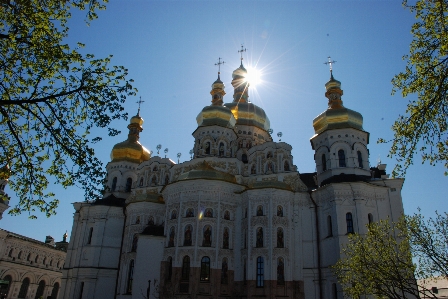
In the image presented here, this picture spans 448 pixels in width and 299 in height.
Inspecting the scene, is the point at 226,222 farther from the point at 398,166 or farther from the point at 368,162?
the point at 398,166

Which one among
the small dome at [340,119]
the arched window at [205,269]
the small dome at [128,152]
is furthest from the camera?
the small dome at [128,152]

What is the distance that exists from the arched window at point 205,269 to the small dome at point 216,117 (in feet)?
40.6

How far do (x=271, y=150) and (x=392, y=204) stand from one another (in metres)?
9.31

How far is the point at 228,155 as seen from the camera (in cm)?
3083

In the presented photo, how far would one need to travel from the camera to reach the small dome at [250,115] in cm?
3700

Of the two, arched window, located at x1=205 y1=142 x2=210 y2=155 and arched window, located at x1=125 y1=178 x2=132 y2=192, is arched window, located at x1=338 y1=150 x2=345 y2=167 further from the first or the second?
arched window, located at x1=125 y1=178 x2=132 y2=192

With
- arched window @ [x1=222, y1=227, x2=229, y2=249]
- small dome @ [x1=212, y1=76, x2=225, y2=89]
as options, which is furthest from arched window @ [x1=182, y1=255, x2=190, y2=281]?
small dome @ [x1=212, y1=76, x2=225, y2=89]

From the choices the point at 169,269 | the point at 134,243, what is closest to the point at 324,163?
the point at 169,269

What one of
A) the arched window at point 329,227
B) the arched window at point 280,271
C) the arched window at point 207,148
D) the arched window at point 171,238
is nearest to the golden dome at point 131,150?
the arched window at point 207,148

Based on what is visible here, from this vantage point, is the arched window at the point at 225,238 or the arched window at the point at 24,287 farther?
the arched window at the point at 24,287

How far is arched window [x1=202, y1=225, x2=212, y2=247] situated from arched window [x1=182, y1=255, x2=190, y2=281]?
1431 mm

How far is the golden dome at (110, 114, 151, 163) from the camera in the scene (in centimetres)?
3578

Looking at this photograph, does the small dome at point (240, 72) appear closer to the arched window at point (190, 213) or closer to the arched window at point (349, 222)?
the arched window at point (190, 213)

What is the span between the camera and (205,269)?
76.2ft
